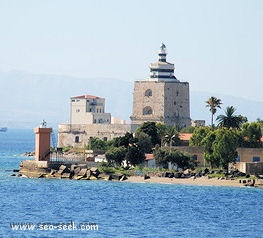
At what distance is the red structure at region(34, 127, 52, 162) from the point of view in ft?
278

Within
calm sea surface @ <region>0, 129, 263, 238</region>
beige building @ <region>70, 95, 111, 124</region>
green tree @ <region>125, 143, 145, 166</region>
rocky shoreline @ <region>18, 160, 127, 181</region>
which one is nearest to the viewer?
calm sea surface @ <region>0, 129, 263, 238</region>

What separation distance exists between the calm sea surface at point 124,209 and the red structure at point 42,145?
4.99m

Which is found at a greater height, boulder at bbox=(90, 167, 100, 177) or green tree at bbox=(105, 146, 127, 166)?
green tree at bbox=(105, 146, 127, 166)

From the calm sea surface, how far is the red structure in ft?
16.4

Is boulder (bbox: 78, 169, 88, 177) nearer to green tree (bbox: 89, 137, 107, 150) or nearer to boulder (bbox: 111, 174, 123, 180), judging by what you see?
boulder (bbox: 111, 174, 123, 180)

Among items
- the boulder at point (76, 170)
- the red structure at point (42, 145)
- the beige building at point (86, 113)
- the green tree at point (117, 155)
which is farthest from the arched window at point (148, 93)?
the boulder at point (76, 170)

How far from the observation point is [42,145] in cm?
8506

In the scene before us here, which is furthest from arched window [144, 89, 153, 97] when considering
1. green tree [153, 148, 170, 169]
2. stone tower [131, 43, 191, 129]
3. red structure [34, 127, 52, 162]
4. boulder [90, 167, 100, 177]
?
boulder [90, 167, 100, 177]

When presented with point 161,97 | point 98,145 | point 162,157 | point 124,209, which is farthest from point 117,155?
point 161,97

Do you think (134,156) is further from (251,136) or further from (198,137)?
(251,136)

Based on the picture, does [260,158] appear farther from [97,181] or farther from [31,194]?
[31,194]

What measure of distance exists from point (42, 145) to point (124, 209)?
27346mm

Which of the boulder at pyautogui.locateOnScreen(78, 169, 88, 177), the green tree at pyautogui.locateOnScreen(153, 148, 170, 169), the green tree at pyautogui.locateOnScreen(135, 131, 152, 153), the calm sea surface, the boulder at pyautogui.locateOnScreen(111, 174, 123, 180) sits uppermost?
the green tree at pyautogui.locateOnScreen(135, 131, 152, 153)

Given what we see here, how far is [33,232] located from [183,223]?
8.50 meters
